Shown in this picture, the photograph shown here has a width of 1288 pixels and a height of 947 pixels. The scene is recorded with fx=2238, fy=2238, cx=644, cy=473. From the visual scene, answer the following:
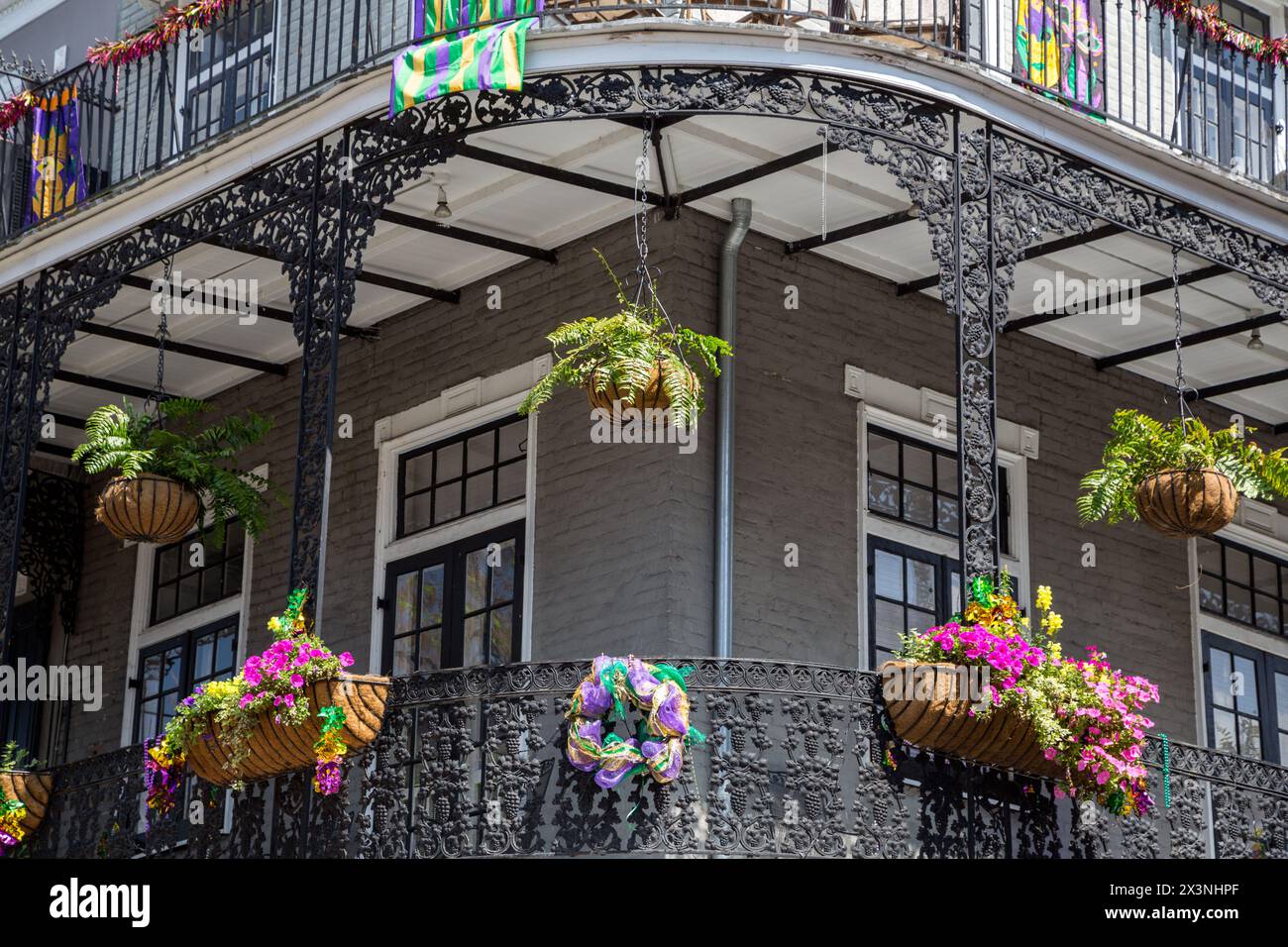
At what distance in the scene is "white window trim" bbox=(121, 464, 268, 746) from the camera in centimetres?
1402

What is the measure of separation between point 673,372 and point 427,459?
3.26 metres

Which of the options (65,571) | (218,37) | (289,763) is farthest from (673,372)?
(65,571)

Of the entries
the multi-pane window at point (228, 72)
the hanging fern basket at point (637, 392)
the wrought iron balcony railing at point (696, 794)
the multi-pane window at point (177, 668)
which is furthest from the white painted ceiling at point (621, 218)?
the wrought iron balcony railing at point (696, 794)

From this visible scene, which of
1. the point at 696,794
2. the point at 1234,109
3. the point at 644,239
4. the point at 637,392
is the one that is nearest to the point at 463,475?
the point at 644,239

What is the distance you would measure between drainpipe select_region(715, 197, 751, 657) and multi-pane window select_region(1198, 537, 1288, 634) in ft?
13.0

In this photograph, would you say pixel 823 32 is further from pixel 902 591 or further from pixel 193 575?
pixel 193 575

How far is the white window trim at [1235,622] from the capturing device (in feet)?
44.9

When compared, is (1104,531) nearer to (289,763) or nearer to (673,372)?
(673,372)

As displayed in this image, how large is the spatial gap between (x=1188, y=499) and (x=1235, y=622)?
331 cm

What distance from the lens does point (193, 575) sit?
14.7 metres

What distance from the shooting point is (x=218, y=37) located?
14375mm

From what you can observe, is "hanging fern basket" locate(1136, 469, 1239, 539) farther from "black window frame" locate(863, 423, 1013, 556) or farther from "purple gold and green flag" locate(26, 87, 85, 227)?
"purple gold and green flag" locate(26, 87, 85, 227)

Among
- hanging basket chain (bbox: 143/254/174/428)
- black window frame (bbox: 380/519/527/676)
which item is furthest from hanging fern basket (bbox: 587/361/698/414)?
hanging basket chain (bbox: 143/254/174/428)

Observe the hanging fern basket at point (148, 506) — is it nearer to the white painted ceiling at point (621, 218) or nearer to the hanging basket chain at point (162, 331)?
the hanging basket chain at point (162, 331)
